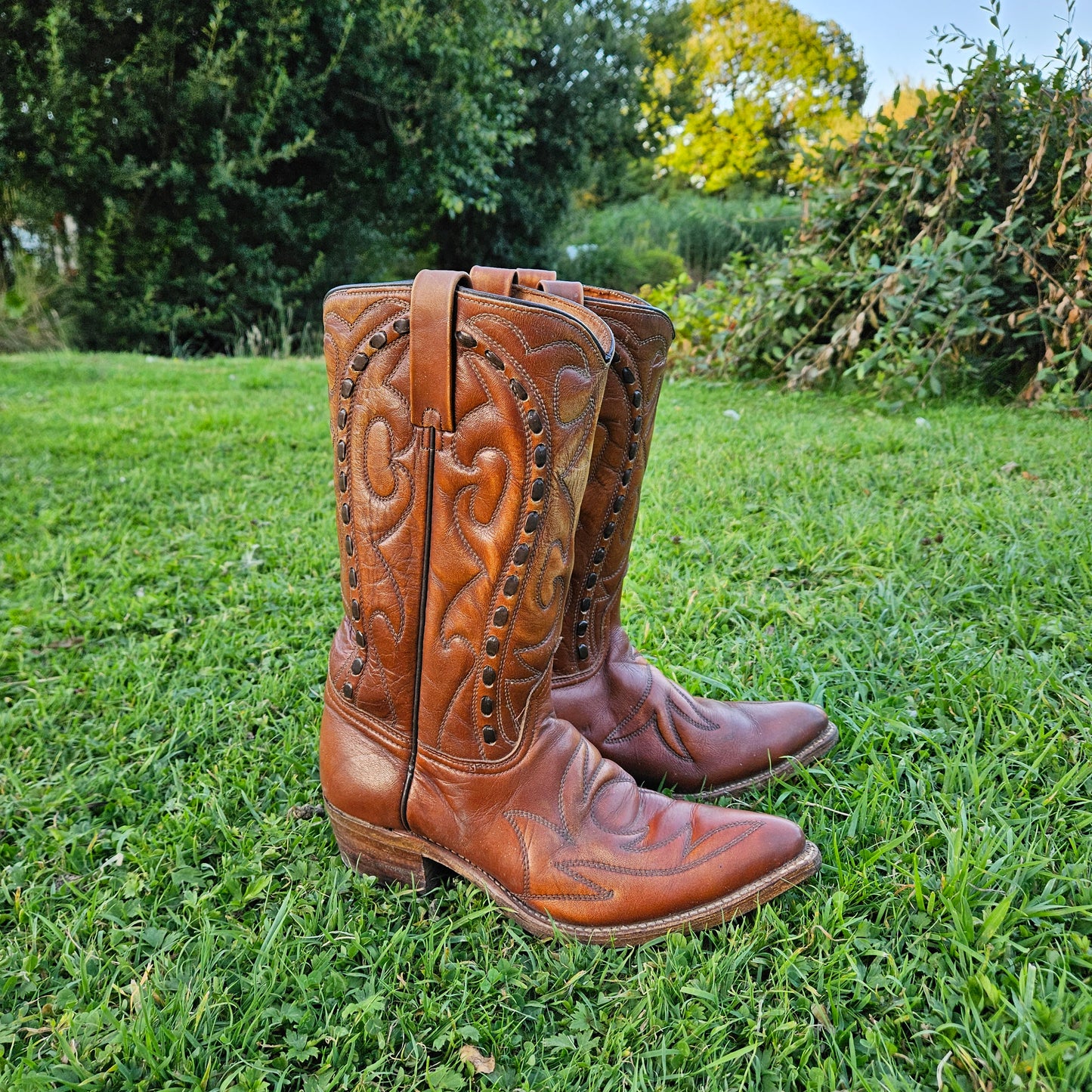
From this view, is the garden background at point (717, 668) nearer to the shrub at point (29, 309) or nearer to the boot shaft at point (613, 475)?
the boot shaft at point (613, 475)

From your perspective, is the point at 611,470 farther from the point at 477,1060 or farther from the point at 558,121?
the point at 558,121

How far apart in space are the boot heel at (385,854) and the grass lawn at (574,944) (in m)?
0.03

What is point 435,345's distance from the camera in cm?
94

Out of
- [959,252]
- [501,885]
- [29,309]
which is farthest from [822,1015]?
[29,309]

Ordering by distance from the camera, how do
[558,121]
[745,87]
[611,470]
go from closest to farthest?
[611,470] < [558,121] < [745,87]

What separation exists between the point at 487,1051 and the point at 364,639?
548 millimetres

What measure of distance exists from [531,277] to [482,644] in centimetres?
54

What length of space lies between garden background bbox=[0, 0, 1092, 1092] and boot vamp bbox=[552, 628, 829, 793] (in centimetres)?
8

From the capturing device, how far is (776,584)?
2.09 metres

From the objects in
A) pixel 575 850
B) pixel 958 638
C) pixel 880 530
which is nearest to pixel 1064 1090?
pixel 575 850

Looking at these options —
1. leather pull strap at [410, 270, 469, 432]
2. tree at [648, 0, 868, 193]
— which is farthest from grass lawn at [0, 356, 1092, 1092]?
tree at [648, 0, 868, 193]

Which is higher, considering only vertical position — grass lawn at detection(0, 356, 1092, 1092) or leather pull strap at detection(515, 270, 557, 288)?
leather pull strap at detection(515, 270, 557, 288)

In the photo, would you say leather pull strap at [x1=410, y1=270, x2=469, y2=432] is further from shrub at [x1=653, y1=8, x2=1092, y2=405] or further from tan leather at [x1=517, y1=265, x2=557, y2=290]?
shrub at [x1=653, y1=8, x2=1092, y2=405]

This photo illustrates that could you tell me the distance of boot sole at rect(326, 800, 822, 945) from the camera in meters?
1.05
